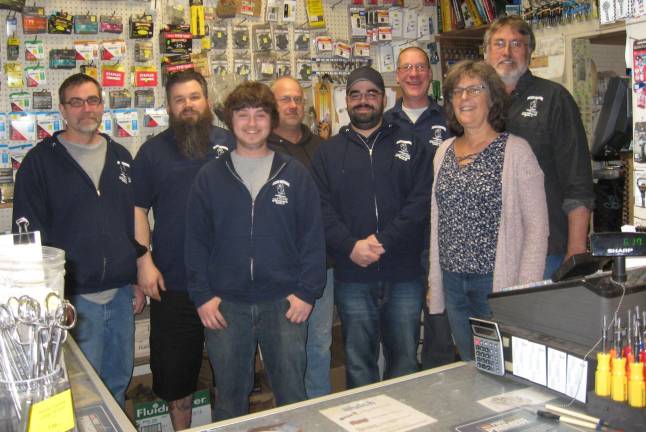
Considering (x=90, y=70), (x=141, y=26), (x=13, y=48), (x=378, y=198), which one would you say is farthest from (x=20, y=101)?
(x=378, y=198)

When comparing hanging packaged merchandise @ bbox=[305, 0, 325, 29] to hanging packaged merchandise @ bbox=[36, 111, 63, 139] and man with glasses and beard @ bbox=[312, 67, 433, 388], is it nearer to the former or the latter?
man with glasses and beard @ bbox=[312, 67, 433, 388]

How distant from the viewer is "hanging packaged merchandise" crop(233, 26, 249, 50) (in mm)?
3984

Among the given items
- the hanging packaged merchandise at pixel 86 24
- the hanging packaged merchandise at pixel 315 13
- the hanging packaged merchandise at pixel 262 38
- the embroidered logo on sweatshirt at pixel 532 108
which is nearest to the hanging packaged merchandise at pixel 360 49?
the hanging packaged merchandise at pixel 315 13

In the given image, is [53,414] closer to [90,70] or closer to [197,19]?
[90,70]

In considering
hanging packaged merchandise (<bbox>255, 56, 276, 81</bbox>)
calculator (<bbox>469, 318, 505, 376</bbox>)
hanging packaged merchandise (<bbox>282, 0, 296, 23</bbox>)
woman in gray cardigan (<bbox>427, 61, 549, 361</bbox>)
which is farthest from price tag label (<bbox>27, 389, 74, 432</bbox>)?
hanging packaged merchandise (<bbox>282, 0, 296, 23</bbox>)

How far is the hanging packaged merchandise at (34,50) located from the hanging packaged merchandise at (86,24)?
0.22m

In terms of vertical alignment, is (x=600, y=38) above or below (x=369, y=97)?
above

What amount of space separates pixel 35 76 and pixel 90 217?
1275 millimetres

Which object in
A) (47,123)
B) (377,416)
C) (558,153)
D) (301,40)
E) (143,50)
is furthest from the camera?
(301,40)

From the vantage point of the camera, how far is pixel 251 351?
8.11 feet

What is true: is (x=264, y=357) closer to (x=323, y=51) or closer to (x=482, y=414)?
(x=482, y=414)

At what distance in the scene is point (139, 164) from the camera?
277 centimetres

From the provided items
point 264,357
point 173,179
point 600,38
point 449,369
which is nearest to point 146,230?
point 173,179

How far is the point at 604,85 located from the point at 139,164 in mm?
2959
